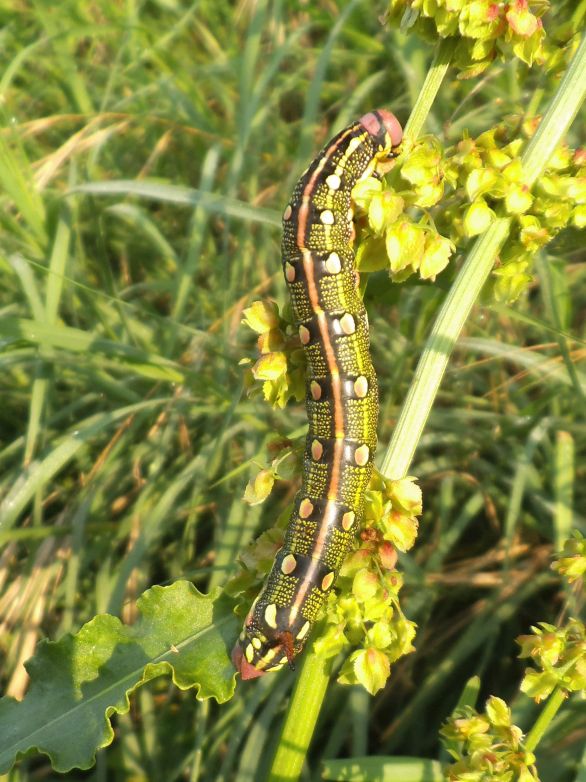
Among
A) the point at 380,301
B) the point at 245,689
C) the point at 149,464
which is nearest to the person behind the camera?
the point at 380,301

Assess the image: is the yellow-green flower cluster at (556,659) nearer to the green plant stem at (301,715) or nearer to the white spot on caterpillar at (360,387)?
the green plant stem at (301,715)

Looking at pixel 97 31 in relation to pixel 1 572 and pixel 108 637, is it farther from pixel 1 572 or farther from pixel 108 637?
pixel 108 637

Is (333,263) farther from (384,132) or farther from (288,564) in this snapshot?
(288,564)

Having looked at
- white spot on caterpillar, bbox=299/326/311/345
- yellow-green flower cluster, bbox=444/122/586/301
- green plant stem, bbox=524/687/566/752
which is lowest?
green plant stem, bbox=524/687/566/752

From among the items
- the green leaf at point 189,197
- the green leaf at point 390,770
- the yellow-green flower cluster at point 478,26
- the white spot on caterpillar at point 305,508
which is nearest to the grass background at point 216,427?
the green leaf at point 189,197

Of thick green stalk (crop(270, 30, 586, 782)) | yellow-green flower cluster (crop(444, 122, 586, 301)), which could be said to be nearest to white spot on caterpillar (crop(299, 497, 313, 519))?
thick green stalk (crop(270, 30, 586, 782))

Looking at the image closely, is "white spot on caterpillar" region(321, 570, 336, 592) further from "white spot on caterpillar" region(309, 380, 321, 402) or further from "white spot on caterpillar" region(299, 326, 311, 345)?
"white spot on caterpillar" region(299, 326, 311, 345)

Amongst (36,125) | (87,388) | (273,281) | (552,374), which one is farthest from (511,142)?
(36,125)
